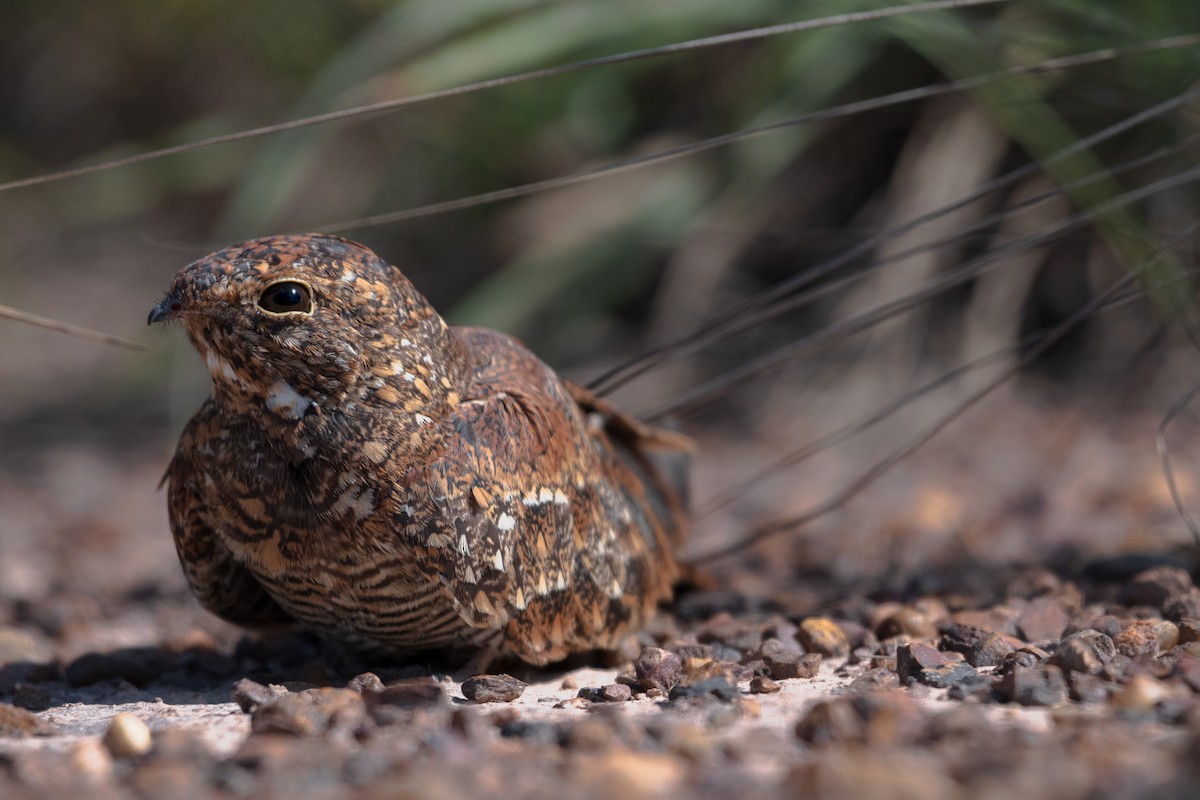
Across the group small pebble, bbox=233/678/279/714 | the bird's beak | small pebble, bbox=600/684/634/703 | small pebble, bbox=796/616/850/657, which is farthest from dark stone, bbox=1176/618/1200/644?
the bird's beak

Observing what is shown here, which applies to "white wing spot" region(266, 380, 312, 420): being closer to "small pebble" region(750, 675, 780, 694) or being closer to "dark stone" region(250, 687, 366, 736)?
"dark stone" region(250, 687, 366, 736)

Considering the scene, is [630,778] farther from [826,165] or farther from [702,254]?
[826,165]

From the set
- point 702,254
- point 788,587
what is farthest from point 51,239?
point 788,587

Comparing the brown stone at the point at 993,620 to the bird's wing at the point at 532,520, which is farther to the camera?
the brown stone at the point at 993,620

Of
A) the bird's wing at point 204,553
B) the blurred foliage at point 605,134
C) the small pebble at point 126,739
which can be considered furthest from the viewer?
the blurred foliage at point 605,134

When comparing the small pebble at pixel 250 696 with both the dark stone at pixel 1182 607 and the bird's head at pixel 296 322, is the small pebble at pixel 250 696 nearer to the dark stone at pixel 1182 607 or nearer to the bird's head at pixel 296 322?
the bird's head at pixel 296 322

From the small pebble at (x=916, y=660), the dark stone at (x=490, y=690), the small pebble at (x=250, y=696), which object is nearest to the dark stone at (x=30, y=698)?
the small pebble at (x=250, y=696)

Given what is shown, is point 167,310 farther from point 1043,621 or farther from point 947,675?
point 1043,621
